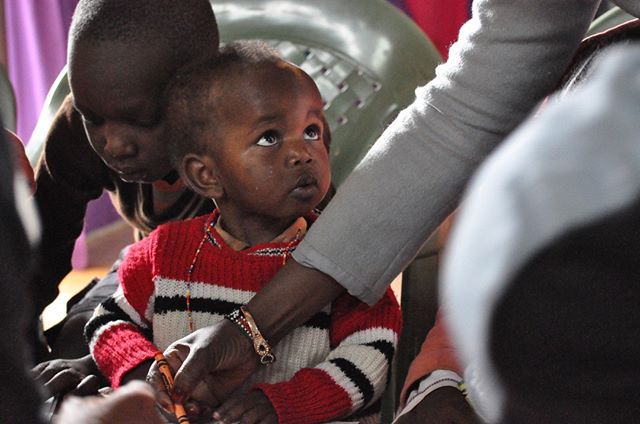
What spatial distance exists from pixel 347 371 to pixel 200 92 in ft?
1.14

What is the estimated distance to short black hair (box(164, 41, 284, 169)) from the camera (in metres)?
1.09

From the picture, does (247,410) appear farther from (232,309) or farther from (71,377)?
(71,377)

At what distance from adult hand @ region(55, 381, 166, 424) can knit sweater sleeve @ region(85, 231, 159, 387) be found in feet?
1.42

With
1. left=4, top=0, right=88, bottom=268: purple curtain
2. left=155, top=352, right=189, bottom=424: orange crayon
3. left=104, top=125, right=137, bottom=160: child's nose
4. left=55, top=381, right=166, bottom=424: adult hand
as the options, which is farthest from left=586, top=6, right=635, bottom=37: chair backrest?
left=4, top=0, right=88, bottom=268: purple curtain

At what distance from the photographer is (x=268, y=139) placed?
42.3 inches

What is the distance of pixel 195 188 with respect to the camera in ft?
3.72

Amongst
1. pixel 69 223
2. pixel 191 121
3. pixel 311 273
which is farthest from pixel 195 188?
pixel 69 223

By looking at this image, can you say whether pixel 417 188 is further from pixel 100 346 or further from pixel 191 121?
pixel 100 346

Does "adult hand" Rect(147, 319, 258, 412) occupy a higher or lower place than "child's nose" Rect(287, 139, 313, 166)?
lower

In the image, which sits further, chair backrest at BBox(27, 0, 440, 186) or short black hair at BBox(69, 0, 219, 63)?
chair backrest at BBox(27, 0, 440, 186)

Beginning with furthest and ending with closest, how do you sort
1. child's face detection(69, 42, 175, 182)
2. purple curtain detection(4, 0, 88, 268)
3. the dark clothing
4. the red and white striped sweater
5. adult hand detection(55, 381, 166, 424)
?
purple curtain detection(4, 0, 88, 268), the dark clothing, child's face detection(69, 42, 175, 182), the red and white striped sweater, adult hand detection(55, 381, 166, 424)

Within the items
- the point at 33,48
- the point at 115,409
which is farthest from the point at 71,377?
the point at 33,48

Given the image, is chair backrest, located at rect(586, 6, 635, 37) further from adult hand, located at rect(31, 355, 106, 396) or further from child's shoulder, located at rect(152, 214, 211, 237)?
adult hand, located at rect(31, 355, 106, 396)

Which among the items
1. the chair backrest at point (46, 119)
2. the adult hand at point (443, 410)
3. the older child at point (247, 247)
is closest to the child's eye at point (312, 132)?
the older child at point (247, 247)
